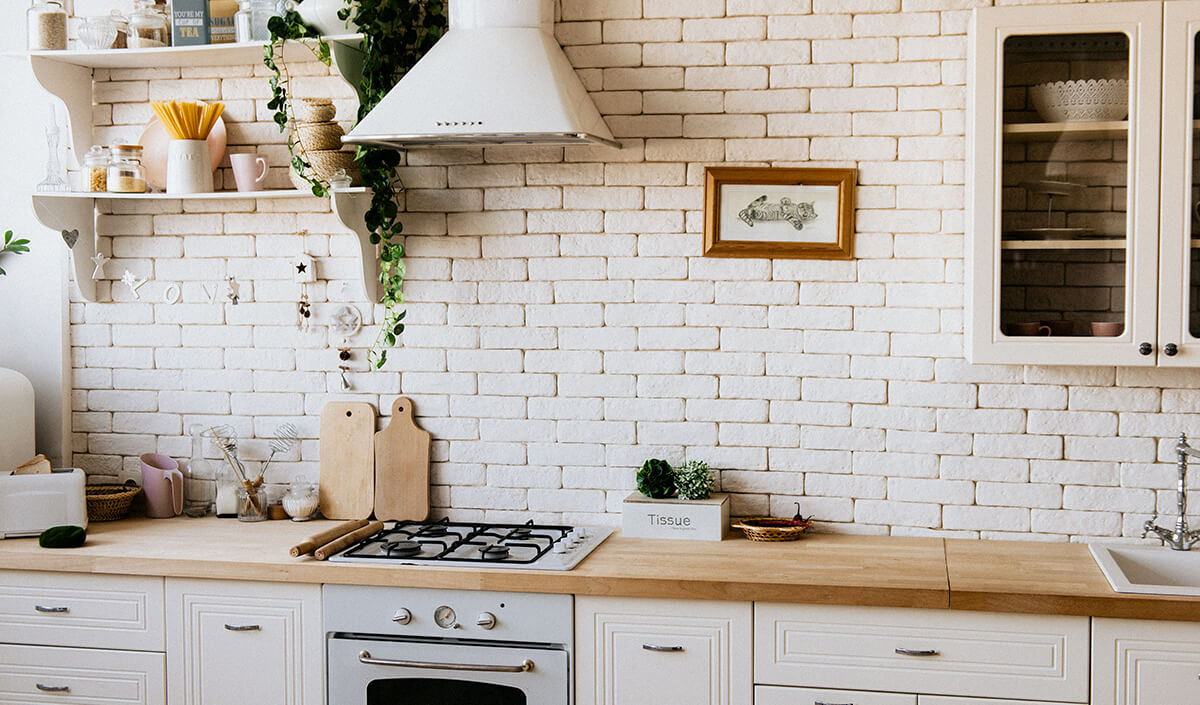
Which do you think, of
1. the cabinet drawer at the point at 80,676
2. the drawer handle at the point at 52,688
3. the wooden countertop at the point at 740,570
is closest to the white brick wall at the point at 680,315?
the wooden countertop at the point at 740,570

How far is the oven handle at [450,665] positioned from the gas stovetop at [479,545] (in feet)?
0.76

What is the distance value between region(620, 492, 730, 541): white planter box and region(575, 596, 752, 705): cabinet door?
385mm

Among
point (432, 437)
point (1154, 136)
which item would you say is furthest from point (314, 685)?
point (1154, 136)

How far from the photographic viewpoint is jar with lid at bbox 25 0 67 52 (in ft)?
10.7

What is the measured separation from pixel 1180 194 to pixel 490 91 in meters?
1.65

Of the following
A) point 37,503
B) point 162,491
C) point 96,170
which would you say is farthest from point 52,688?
point 96,170

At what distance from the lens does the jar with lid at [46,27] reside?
129 inches

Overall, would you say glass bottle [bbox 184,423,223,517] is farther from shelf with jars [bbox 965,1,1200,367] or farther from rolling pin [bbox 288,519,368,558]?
shelf with jars [bbox 965,1,1200,367]

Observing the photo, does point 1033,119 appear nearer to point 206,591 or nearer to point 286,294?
point 286,294

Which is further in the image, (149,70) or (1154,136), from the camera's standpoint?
(149,70)

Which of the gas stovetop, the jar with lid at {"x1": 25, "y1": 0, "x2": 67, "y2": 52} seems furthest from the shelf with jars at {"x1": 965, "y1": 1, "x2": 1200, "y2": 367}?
the jar with lid at {"x1": 25, "y1": 0, "x2": 67, "y2": 52}

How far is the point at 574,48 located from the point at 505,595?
1.54 meters

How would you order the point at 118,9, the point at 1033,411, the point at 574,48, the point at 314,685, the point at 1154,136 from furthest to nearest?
the point at 118,9
the point at 574,48
the point at 1033,411
the point at 314,685
the point at 1154,136

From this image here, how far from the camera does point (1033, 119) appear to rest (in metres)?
2.72
